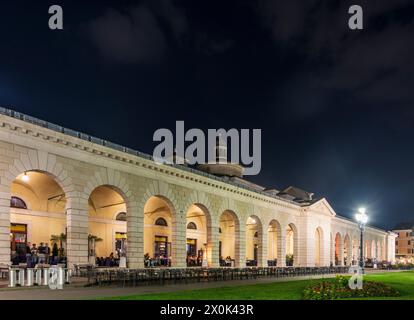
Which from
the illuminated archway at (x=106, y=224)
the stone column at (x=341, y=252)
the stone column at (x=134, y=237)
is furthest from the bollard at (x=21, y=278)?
the stone column at (x=341, y=252)

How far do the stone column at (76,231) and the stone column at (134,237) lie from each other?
4.57m

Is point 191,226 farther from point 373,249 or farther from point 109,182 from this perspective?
point 373,249

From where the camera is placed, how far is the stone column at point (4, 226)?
2301cm

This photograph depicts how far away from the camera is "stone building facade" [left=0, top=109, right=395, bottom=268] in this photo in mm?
25031

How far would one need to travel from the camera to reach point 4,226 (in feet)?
76.2

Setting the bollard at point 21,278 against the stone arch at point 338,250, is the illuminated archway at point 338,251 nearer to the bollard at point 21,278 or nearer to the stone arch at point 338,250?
the stone arch at point 338,250

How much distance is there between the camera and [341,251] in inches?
2977

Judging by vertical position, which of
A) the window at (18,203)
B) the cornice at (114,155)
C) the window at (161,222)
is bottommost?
the window at (161,222)

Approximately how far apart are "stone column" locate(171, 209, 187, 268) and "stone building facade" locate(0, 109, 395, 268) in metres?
0.08

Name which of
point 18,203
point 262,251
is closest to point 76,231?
point 18,203

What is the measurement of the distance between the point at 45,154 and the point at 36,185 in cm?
782

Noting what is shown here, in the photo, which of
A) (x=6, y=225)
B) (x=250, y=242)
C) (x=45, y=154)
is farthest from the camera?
(x=250, y=242)
